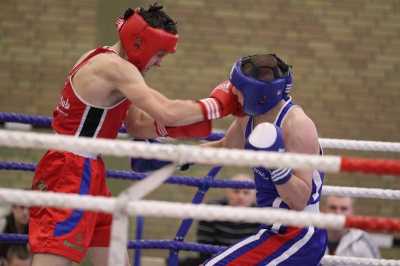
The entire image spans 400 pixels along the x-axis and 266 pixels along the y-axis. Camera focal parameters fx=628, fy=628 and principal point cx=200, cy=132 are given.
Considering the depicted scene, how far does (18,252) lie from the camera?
4.25 meters

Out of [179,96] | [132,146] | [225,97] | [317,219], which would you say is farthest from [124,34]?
[179,96]

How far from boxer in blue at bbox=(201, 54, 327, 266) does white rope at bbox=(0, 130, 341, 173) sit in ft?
2.27

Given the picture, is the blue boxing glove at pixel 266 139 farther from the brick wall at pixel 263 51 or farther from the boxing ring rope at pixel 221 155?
the brick wall at pixel 263 51

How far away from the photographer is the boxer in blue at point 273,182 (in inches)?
101

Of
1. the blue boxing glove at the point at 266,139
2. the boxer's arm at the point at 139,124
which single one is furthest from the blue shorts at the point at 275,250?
the boxer's arm at the point at 139,124

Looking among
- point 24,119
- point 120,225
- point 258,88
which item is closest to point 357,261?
point 258,88

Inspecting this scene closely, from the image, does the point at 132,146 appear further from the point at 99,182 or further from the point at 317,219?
the point at 99,182

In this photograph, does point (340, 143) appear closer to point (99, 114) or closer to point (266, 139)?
point (266, 139)

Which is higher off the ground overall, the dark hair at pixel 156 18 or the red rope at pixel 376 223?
the dark hair at pixel 156 18

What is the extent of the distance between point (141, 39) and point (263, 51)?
11.4ft

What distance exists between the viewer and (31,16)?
19.9 feet

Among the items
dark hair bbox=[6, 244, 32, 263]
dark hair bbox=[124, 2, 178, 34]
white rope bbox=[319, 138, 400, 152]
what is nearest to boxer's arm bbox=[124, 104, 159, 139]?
dark hair bbox=[124, 2, 178, 34]

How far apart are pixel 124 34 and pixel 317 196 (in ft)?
3.63

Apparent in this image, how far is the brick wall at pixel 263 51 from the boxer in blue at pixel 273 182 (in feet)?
11.1
